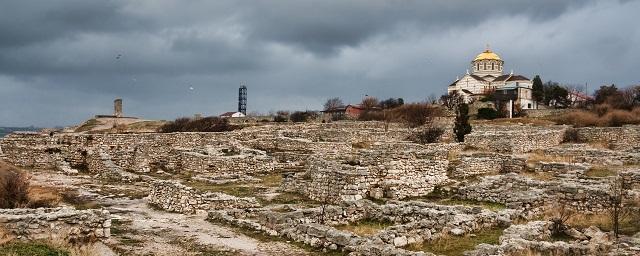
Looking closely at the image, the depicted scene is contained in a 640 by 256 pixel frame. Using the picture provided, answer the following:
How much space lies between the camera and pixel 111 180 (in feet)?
86.7

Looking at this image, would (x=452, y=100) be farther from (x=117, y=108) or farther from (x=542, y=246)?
(x=542, y=246)

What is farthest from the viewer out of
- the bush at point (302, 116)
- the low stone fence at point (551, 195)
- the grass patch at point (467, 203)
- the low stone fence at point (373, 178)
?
the bush at point (302, 116)

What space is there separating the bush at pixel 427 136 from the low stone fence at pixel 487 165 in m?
17.7

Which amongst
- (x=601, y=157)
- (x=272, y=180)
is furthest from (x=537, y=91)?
(x=272, y=180)

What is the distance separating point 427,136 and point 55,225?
3469 cm

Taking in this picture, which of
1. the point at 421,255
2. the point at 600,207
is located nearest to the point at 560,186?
the point at 600,207

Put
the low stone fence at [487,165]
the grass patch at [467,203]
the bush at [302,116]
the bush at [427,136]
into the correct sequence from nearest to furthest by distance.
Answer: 1. the grass patch at [467,203]
2. the low stone fence at [487,165]
3. the bush at [427,136]
4. the bush at [302,116]

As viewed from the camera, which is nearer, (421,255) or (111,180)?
(421,255)

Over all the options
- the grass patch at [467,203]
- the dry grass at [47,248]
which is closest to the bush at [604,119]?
the grass patch at [467,203]

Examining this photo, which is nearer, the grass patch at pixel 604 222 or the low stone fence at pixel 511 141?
the grass patch at pixel 604 222

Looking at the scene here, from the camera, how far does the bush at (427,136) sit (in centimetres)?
4431

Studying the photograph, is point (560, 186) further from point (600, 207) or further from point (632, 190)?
point (632, 190)

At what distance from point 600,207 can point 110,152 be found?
23921mm

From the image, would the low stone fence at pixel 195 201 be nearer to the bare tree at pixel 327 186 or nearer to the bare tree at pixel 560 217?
the bare tree at pixel 327 186
